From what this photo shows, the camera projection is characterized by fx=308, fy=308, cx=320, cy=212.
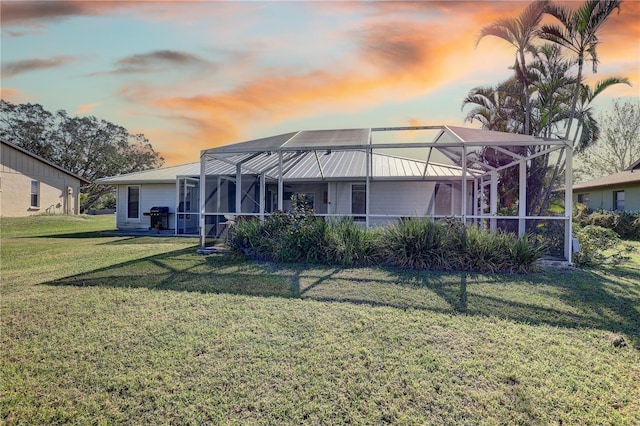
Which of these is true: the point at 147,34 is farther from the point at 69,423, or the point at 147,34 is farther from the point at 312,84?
the point at 69,423

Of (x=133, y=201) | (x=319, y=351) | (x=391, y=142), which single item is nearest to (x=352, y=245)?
(x=391, y=142)

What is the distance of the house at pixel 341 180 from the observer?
824 centimetres

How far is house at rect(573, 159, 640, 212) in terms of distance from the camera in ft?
51.8

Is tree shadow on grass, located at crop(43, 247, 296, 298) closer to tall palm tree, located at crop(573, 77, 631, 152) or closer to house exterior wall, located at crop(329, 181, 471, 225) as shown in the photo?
house exterior wall, located at crop(329, 181, 471, 225)

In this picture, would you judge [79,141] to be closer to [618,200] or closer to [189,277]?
[189,277]

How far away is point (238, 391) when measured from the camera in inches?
98.6

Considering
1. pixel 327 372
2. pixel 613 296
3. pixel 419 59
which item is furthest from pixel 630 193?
pixel 327 372

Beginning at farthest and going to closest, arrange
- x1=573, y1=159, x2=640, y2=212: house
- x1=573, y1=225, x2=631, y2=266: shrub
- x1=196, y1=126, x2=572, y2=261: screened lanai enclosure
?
x1=573, y1=159, x2=640, y2=212: house → x1=196, y1=126, x2=572, y2=261: screened lanai enclosure → x1=573, y1=225, x2=631, y2=266: shrub

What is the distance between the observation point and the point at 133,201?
16766 mm

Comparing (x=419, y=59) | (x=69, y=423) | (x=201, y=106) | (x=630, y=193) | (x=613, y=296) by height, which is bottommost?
(x=69, y=423)

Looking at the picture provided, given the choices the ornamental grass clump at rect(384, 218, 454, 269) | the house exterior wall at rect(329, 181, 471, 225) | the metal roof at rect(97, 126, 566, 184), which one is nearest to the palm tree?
the metal roof at rect(97, 126, 566, 184)

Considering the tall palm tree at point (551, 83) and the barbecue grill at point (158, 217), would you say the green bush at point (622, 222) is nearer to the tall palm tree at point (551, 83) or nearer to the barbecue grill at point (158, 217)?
the tall palm tree at point (551, 83)

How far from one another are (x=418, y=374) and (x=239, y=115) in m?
11.5

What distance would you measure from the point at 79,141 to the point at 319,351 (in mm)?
37963
